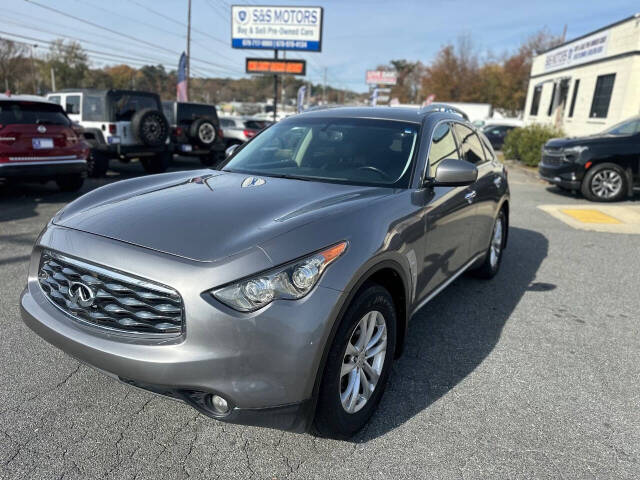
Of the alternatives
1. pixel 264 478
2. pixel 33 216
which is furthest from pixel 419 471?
pixel 33 216

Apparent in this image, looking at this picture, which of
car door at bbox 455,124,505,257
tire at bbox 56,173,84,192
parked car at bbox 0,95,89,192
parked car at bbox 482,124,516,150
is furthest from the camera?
parked car at bbox 482,124,516,150

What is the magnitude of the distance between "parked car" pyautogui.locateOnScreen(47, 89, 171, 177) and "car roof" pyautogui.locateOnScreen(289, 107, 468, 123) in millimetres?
7949

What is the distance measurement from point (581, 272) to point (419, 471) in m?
4.22

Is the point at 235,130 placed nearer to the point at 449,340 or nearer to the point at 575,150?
the point at 575,150

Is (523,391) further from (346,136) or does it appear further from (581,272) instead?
(581,272)

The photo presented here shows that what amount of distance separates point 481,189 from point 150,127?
894 centimetres

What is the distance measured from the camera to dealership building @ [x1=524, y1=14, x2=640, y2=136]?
16500mm

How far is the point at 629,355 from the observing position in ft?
11.6

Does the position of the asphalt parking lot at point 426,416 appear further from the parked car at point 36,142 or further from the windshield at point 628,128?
the windshield at point 628,128

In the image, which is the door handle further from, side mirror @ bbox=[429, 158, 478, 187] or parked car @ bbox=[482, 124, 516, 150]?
parked car @ bbox=[482, 124, 516, 150]

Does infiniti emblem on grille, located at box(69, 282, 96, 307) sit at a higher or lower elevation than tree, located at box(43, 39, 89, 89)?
lower

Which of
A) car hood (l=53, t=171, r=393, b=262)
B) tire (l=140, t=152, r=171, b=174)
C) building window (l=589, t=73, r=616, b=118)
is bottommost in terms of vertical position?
tire (l=140, t=152, r=171, b=174)

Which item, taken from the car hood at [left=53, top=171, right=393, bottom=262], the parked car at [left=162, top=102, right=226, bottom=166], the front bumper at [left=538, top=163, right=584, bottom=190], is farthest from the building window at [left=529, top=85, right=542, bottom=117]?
the car hood at [left=53, top=171, right=393, bottom=262]

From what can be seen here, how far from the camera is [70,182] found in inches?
348
